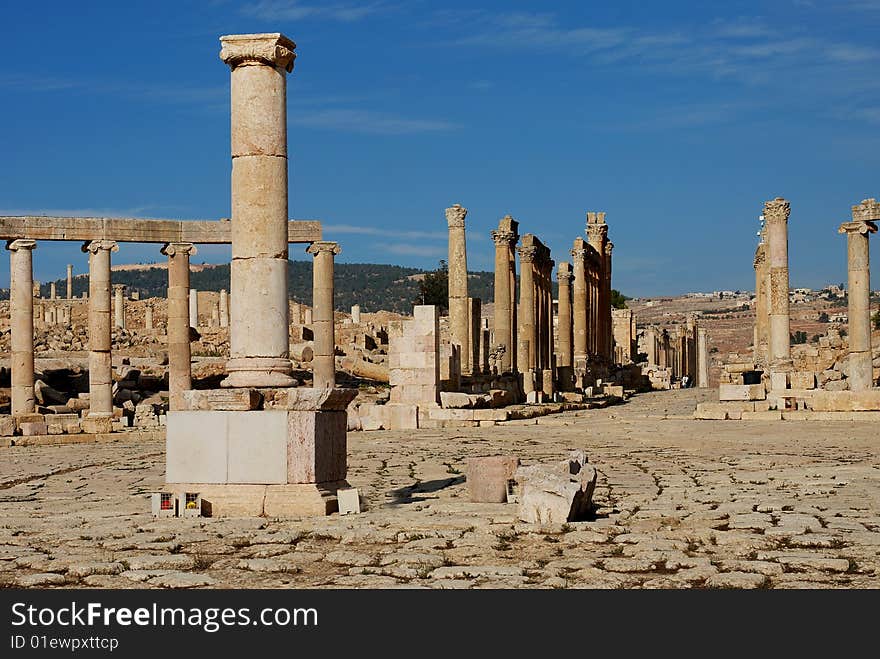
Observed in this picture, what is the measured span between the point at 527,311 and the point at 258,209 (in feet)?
90.3

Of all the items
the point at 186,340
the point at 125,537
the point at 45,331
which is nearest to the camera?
the point at 125,537

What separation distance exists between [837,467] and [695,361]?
202ft

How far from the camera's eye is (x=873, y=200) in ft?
98.8

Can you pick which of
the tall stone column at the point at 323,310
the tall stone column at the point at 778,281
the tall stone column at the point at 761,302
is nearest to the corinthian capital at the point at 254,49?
the tall stone column at the point at 323,310

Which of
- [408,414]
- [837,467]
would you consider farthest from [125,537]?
[408,414]

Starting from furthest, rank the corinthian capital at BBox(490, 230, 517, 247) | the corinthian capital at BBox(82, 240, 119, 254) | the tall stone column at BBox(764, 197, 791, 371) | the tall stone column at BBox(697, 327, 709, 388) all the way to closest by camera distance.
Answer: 1. the tall stone column at BBox(697, 327, 709, 388)
2. the corinthian capital at BBox(490, 230, 517, 247)
3. the tall stone column at BBox(764, 197, 791, 371)
4. the corinthian capital at BBox(82, 240, 119, 254)

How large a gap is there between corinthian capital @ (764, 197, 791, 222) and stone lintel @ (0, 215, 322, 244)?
1246cm

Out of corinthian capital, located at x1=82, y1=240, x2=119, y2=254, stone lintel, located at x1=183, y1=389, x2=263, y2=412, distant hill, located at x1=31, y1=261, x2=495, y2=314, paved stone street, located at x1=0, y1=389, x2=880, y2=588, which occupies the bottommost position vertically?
paved stone street, located at x1=0, y1=389, x2=880, y2=588

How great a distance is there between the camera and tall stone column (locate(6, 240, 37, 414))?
88.8 ft

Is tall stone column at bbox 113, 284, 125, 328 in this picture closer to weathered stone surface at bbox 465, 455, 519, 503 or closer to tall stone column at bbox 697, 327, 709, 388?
tall stone column at bbox 697, 327, 709, 388

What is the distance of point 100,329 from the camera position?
28.0 m

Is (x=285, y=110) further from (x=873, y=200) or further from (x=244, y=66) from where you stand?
(x=873, y=200)

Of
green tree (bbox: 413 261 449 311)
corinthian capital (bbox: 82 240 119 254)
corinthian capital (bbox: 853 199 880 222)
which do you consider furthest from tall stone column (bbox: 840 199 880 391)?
green tree (bbox: 413 261 449 311)

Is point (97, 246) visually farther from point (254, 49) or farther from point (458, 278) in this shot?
point (254, 49)
